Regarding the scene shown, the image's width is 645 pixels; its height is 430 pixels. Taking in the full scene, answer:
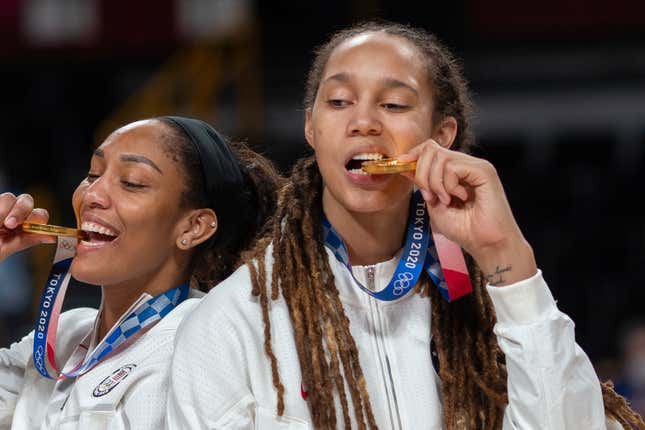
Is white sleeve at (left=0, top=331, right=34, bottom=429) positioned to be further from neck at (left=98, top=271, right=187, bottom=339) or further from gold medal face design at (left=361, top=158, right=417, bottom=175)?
gold medal face design at (left=361, top=158, right=417, bottom=175)

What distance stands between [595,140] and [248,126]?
2634 mm

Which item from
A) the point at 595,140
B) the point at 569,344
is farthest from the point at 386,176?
the point at 595,140

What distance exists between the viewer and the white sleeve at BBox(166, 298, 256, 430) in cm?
224

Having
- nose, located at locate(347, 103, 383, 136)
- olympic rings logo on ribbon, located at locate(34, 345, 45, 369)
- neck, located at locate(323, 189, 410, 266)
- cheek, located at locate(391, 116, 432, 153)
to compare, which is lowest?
olympic rings logo on ribbon, located at locate(34, 345, 45, 369)

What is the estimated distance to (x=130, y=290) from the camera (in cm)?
277

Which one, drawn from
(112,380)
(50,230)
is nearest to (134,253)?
(50,230)

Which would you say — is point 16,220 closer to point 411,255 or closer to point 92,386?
point 92,386

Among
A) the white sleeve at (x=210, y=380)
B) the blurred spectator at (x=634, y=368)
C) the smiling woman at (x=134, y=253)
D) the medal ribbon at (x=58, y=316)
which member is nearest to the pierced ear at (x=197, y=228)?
the smiling woman at (x=134, y=253)

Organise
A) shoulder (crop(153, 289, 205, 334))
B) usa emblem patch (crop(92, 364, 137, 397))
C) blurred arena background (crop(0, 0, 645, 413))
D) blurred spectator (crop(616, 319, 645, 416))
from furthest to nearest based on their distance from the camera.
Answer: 1. blurred arena background (crop(0, 0, 645, 413))
2. blurred spectator (crop(616, 319, 645, 416))
3. shoulder (crop(153, 289, 205, 334))
4. usa emblem patch (crop(92, 364, 137, 397))

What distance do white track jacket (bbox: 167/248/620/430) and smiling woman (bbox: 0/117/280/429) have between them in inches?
10.2

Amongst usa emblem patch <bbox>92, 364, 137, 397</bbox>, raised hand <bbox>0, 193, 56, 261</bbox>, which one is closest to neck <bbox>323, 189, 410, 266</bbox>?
usa emblem patch <bbox>92, 364, 137, 397</bbox>

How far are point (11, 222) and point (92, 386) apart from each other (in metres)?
0.45

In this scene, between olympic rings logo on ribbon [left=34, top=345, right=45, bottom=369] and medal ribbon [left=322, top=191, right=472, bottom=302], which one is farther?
olympic rings logo on ribbon [left=34, top=345, right=45, bottom=369]

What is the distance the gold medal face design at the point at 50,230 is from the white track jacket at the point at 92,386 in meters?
0.27
